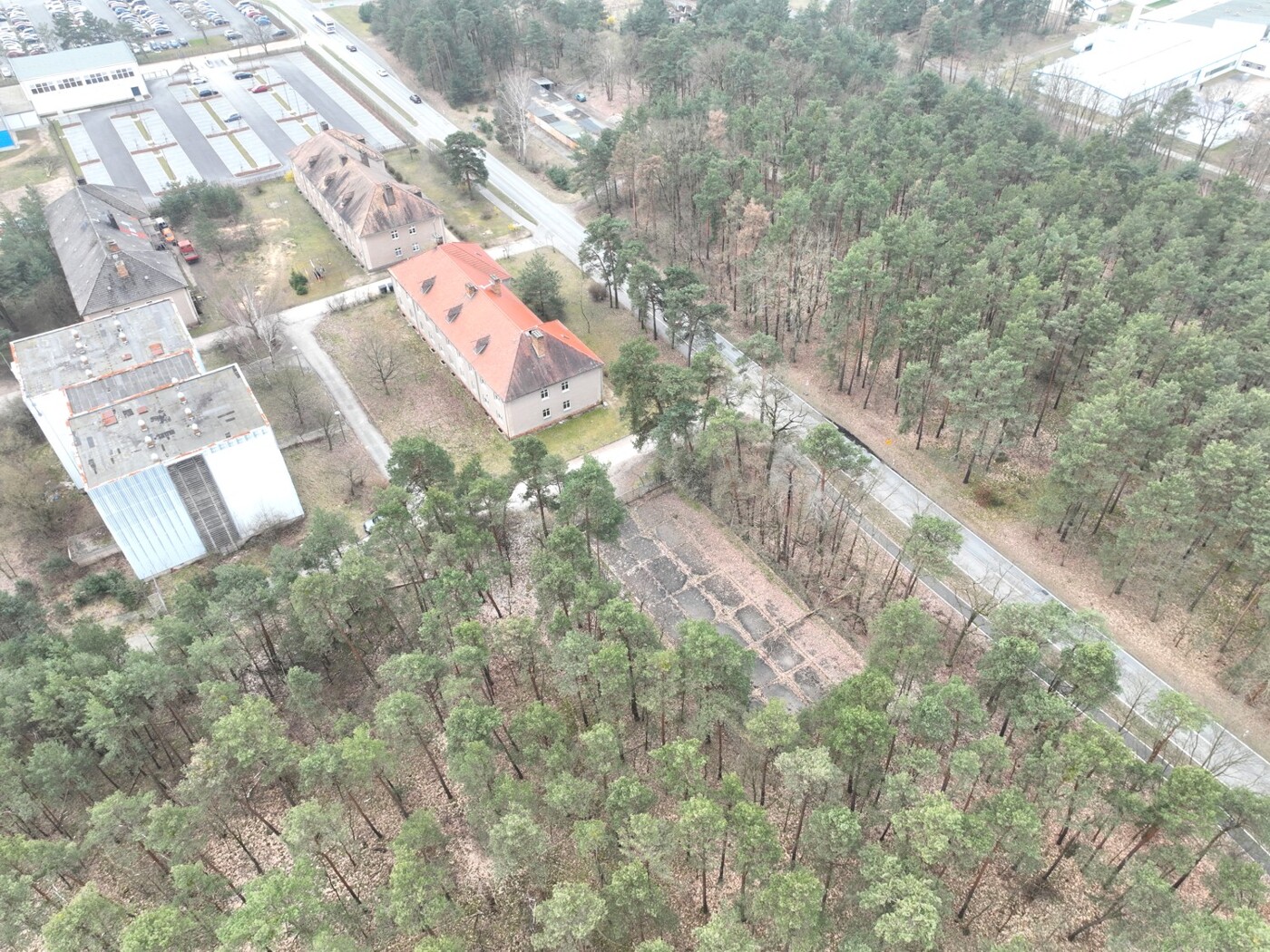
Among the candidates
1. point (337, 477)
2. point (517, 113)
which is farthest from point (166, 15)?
point (337, 477)

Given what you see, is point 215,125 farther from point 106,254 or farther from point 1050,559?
point 1050,559

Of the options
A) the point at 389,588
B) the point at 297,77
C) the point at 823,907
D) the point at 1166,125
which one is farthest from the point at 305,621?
the point at 297,77

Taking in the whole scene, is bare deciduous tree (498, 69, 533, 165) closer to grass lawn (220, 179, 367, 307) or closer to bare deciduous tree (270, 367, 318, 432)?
grass lawn (220, 179, 367, 307)

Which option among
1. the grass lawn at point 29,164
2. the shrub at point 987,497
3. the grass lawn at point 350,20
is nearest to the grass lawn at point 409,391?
the shrub at point 987,497

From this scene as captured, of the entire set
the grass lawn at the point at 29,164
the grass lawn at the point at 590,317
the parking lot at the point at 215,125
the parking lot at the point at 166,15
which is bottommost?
the grass lawn at the point at 590,317

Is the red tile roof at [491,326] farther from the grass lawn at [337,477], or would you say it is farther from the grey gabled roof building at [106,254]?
the grey gabled roof building at [106,254]

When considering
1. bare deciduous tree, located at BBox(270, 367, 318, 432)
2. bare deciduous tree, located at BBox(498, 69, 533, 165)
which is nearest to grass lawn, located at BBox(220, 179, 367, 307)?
bare deciduous tree, located at BBox(270, 367, 318, 432)

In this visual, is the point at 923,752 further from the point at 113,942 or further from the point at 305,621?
the point at 113,942

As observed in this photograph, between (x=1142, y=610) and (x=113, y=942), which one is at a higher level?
(x=113, y=942)
